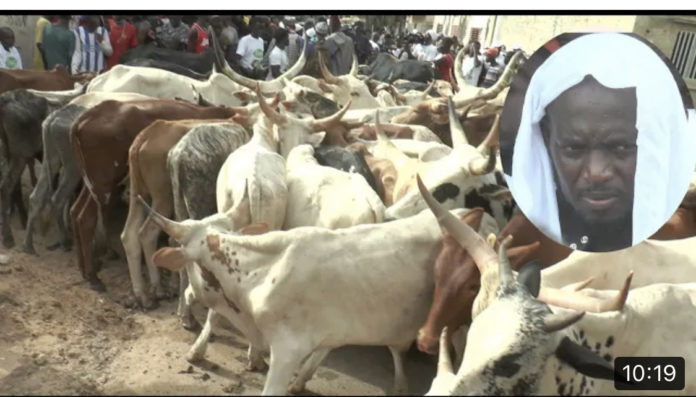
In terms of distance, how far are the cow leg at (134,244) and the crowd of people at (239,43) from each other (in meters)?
1.23

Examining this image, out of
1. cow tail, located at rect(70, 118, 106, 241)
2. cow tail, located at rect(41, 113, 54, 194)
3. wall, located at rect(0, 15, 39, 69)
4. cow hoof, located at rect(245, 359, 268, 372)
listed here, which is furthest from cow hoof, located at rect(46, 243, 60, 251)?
cow hoof, located at rect(245, 359, 268, 372)

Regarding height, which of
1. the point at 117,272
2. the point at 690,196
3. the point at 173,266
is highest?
the point at 690,196

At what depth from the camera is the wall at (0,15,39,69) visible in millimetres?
4290

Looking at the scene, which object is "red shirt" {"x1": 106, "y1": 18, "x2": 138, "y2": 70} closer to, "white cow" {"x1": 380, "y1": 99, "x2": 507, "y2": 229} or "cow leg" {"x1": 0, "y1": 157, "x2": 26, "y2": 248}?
"cow leg" {"x1": 0, "y1": 157, "x2": 26, "y2": 248}

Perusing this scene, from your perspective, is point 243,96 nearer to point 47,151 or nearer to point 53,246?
point 47,151

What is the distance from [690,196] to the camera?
308 centimetres

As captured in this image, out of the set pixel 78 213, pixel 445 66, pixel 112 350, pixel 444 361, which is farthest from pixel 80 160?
pixel 445 66

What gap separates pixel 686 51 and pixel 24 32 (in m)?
6.42

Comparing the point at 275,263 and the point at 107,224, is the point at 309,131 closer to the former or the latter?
the point at 107,224

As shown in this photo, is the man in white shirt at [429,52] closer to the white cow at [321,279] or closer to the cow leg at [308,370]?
the white cow at [321,279]

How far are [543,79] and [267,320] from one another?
1201 mm

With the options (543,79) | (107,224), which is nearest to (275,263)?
(543,79)

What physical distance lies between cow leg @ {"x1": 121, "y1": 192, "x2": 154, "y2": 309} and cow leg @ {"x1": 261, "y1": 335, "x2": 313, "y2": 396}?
1.63m
